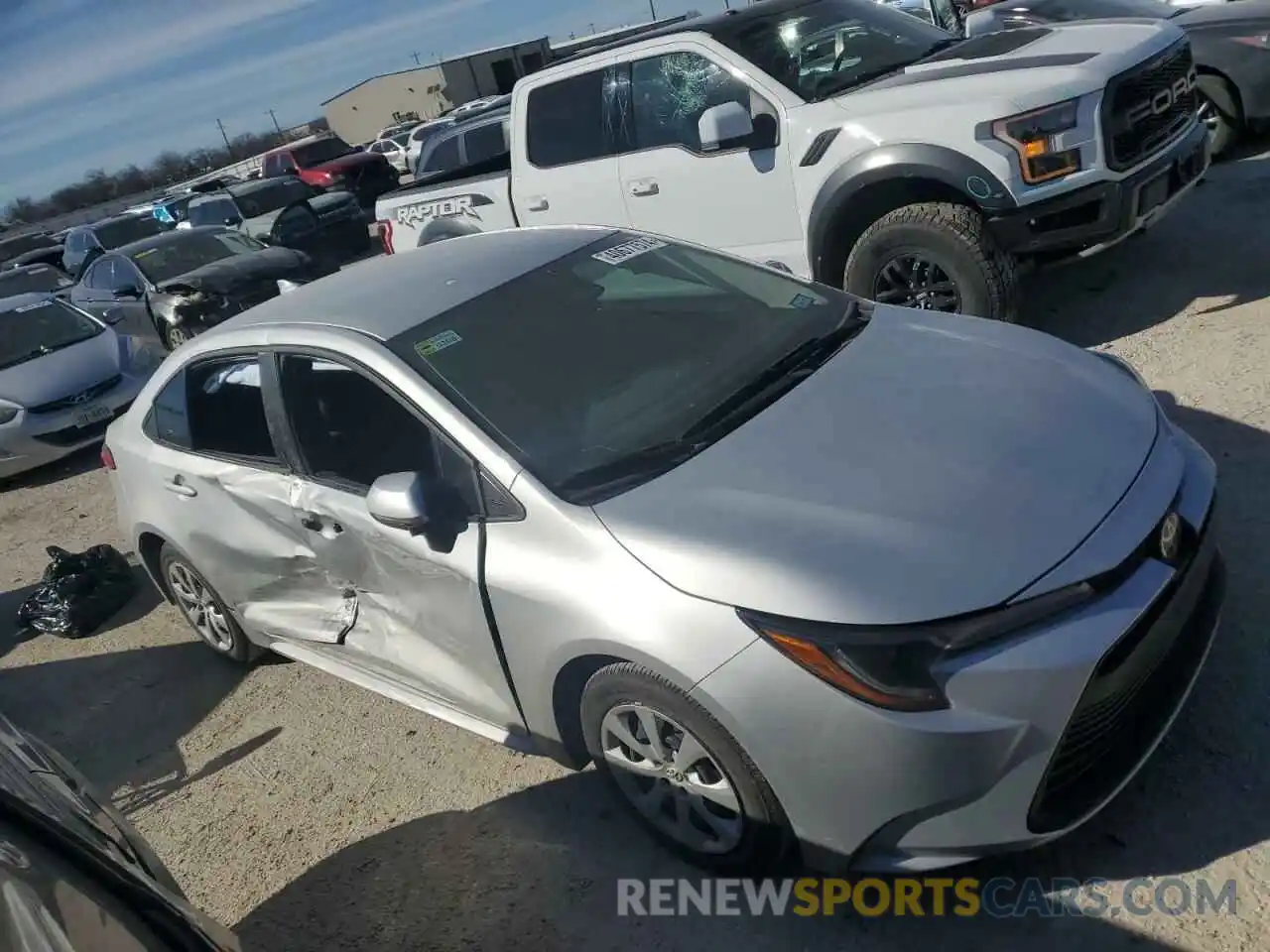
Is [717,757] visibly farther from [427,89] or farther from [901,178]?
[427,89]

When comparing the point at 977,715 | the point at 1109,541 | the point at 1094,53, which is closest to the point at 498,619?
the point at 977,715

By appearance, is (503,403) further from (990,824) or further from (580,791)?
(990,824)

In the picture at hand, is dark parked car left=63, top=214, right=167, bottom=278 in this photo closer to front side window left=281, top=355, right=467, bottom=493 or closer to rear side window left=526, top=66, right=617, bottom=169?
rear side window left=526, top=66, right=617, bottom=169

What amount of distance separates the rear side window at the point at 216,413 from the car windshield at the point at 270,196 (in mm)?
12611

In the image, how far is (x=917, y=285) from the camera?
5547mm

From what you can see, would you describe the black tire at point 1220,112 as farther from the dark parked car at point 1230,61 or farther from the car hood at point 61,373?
the car hood at point 61,373

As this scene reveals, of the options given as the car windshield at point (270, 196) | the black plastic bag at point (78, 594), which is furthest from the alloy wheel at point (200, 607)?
the car windshield at point (270, 196)

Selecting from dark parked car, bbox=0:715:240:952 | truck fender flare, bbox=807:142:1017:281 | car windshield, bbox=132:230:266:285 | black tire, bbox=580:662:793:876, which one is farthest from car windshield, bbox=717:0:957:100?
car windshield, bbox=132:230:266:285

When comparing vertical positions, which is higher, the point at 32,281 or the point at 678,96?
the point at 678,96

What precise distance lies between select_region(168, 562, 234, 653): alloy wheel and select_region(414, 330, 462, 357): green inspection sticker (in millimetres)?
1869

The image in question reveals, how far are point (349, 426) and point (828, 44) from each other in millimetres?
4113

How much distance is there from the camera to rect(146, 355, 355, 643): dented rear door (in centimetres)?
369

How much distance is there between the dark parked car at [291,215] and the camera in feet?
45.9

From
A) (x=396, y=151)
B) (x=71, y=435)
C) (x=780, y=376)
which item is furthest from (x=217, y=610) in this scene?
(x=396, y=151)
